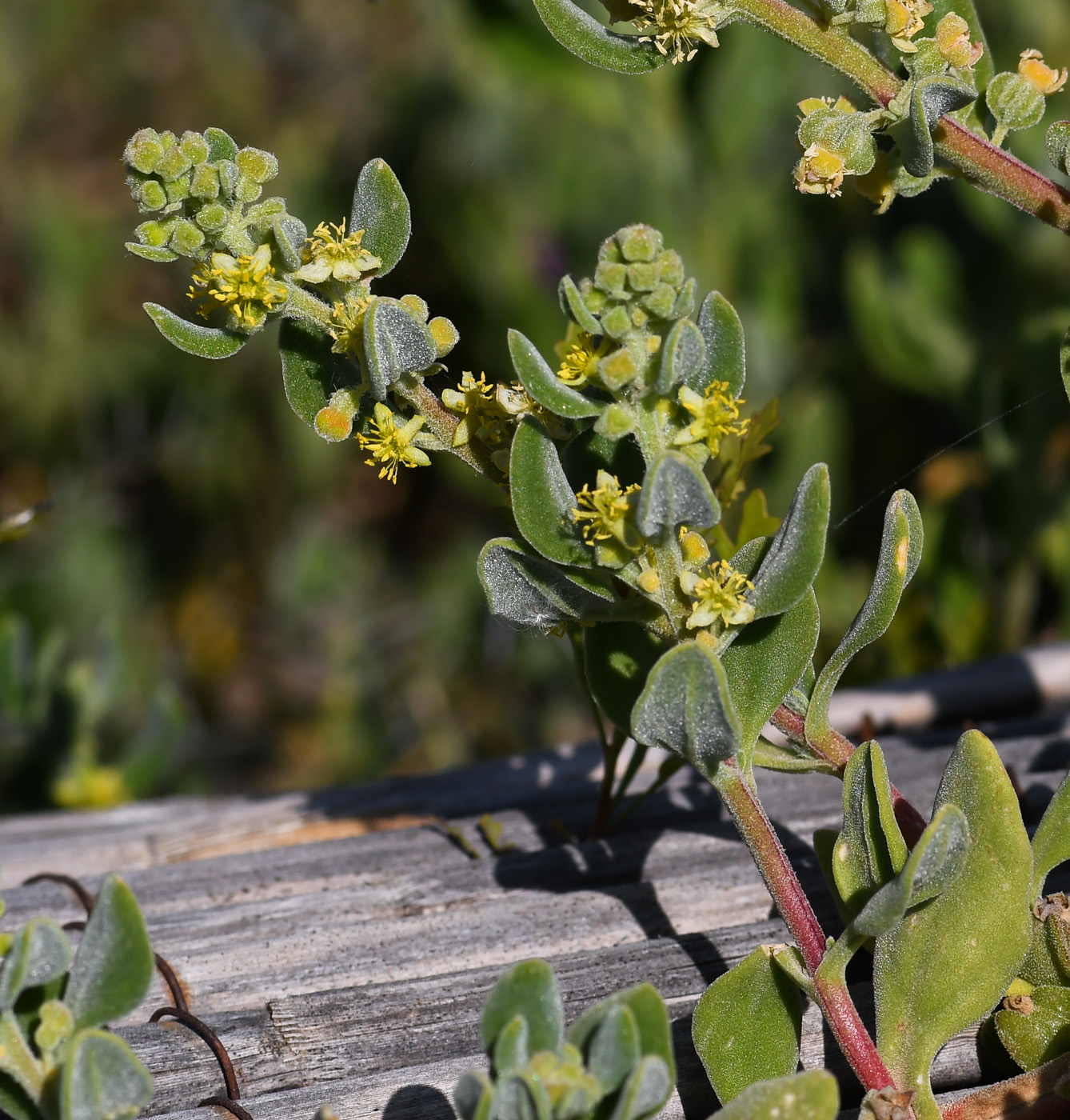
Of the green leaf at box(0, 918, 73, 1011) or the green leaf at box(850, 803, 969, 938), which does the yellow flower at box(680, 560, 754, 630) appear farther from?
the green leaf at box(0, 918, 73, 1011)

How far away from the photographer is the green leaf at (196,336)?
2.96ft

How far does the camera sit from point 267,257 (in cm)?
89

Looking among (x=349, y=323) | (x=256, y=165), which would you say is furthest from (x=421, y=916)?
(x=256, y=165)

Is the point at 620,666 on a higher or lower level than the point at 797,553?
lower

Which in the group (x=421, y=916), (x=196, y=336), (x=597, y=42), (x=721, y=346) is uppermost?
(x=597, y=42)

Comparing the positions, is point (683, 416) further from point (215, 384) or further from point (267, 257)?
point (215, 384)

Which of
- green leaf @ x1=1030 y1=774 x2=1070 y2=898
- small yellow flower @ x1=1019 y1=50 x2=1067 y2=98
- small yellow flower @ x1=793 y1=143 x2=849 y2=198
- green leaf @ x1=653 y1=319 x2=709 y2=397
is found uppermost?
small yellow flower @ x1=1019 y1=50 x2=1067 y2=98

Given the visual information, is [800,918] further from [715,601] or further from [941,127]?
[941,127]

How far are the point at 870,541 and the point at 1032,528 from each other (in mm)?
651

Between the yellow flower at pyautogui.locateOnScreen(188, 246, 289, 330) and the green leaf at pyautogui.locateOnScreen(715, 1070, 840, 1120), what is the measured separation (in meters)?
0.59

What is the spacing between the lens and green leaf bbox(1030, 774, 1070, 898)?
0.91m

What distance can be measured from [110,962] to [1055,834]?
0.63m

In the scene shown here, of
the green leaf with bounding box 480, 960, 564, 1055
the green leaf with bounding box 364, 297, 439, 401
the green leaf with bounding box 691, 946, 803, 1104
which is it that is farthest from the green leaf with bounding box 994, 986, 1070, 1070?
the green leaf with bounding box 364, 297, 439, 401

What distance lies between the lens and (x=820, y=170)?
89 cm
